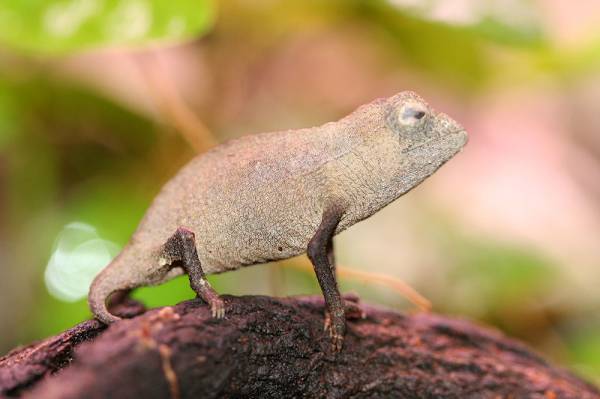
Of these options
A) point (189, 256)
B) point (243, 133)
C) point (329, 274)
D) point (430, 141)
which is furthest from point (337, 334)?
point (243, 133)

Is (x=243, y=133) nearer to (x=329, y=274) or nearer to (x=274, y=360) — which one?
(x=329, y=274)

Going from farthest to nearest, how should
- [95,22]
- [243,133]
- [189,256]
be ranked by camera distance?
1. [243,133]
2. [95,22]
3. [189,256]

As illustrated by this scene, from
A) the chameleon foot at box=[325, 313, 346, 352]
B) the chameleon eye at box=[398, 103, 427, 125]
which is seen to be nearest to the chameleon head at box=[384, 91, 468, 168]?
the chameleon eye at box=[398, 103, 427, 125]

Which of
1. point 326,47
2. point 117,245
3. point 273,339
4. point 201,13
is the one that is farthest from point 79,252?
point 326,47

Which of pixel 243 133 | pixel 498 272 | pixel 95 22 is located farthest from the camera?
pixel 243 133

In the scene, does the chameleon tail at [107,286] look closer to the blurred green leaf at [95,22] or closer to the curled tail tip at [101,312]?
the curled tail tip at [101,312]

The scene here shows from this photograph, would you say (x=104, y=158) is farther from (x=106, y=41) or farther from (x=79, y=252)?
(x=106, y=41)

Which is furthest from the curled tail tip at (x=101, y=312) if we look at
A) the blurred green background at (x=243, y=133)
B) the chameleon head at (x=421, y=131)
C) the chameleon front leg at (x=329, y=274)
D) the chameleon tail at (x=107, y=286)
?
→ the chameleon head at (x=421, y=131)
